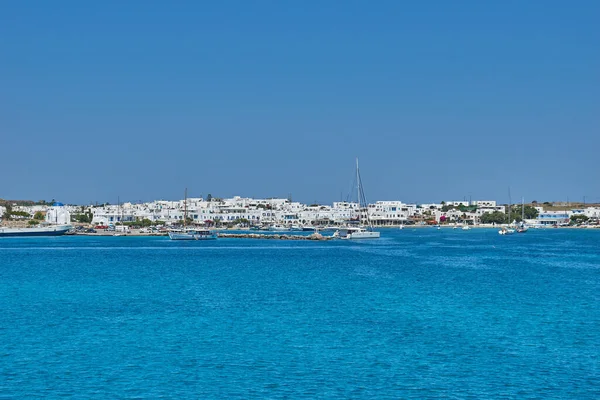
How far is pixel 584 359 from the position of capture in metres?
18.8

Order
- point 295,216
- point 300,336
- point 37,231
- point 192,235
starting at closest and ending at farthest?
point 300,336 → point 192,235 → point 37,231 → point 295,216

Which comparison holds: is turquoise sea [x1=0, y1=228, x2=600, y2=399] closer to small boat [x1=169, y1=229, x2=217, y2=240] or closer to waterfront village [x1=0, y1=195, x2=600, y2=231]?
small boat [x1=169, y1=229, x2=217, y2=240]

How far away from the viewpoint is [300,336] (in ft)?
71.6

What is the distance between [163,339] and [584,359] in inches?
441

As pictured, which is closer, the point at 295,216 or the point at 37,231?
the point at 37,231

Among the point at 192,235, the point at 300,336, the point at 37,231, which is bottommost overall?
the point at 300,336

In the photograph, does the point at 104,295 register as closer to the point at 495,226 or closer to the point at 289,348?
the point at 289,348

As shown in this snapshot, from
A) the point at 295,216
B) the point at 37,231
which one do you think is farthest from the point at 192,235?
the point at 295,216

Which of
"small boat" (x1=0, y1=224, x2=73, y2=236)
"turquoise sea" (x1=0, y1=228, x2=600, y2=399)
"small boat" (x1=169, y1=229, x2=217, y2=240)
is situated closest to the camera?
"turquoise sea" (x1=0, y1=228, x2=600, y2=399)

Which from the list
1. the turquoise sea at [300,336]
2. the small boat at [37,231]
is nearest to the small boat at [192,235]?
the small boat at [37,231]

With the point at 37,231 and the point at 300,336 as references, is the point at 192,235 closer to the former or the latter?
the point at 37,231

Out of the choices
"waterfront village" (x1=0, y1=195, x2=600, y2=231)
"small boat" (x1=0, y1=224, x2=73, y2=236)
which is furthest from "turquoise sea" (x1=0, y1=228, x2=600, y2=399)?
"waterfront village" (x1=0, y1=195, x2=600, y2=231)

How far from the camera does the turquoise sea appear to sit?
54.1 ft

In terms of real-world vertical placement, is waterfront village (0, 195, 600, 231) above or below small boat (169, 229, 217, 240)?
above
